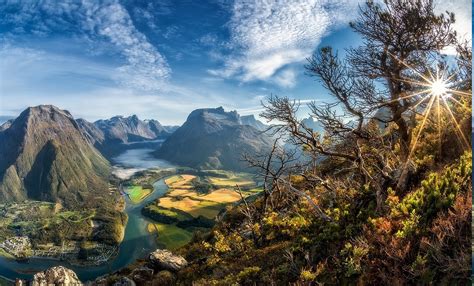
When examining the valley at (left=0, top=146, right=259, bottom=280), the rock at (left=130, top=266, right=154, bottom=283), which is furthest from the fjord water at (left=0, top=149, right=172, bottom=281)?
the rock at (left=130, top=266, right=154, bottom=283)

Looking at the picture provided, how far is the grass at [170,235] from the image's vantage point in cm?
13350

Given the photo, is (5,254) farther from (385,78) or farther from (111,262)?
(385,78)

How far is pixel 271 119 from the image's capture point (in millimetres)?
13531

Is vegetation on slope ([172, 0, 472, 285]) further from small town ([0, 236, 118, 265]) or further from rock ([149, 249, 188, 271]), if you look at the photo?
small town ([0, 236, 118, 265])

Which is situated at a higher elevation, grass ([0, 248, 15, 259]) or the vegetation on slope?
the vegetation on slope

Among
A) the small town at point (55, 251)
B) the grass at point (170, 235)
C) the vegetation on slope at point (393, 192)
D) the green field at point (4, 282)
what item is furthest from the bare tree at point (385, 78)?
the green field at point (4, 282)

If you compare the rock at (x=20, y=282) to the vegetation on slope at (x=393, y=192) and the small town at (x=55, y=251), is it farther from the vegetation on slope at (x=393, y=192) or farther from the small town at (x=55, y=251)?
the small town at (x=55, y=251)

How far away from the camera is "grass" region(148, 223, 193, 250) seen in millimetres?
133500

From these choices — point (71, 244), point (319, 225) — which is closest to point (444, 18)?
point (319, 225)

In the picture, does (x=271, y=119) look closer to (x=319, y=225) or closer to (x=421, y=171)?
(x=319, y=225)

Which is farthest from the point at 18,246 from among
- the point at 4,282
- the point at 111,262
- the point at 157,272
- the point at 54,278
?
the point at 157,272

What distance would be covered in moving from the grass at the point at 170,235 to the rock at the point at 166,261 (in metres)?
113

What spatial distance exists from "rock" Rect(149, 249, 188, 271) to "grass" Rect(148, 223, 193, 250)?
11312cm

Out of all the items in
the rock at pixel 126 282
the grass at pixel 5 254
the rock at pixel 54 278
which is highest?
the rock at pixel 126 282
